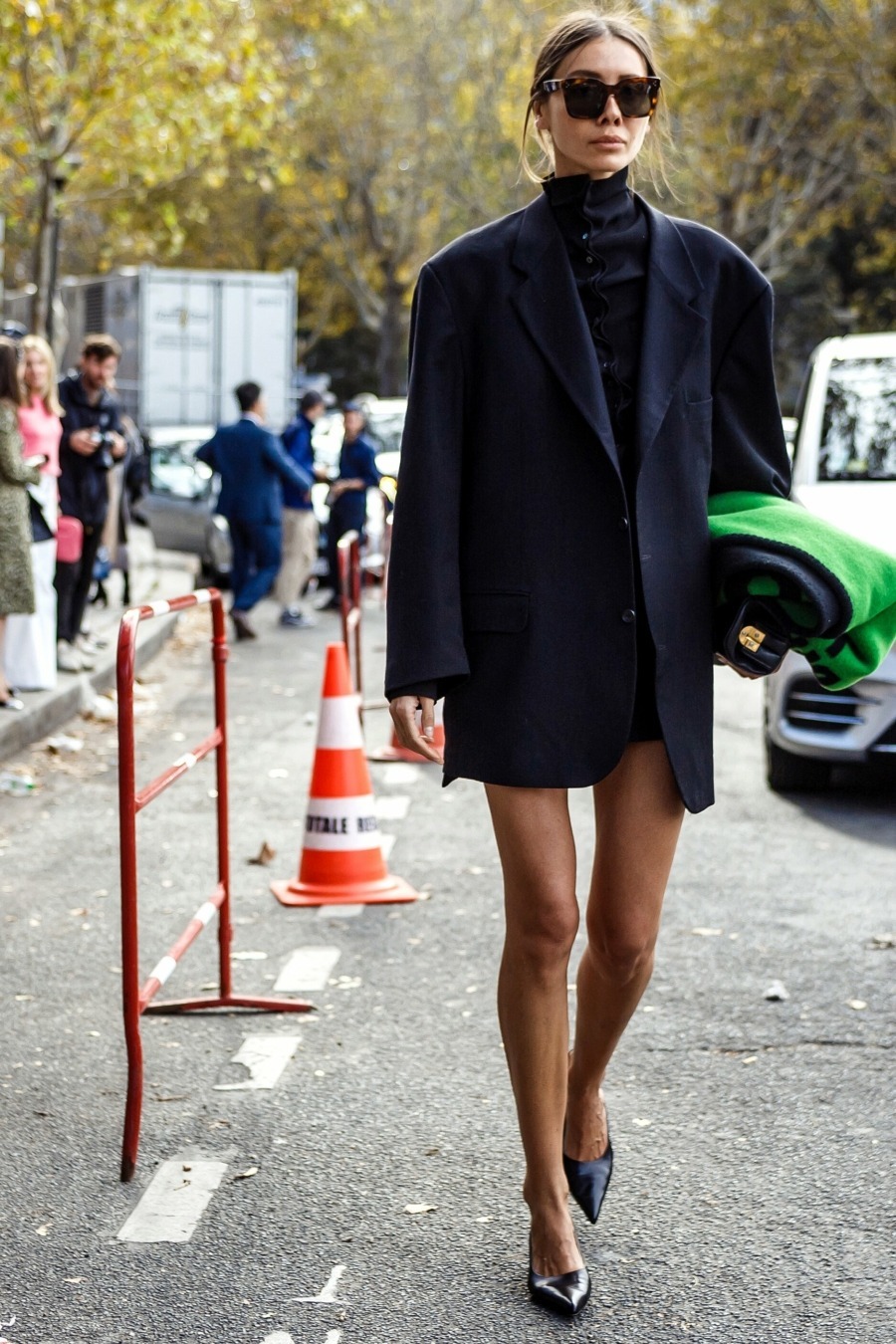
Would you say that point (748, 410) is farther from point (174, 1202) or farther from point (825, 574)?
point (174, 1202)

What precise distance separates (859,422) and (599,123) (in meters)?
6.02

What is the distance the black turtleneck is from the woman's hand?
538 mm

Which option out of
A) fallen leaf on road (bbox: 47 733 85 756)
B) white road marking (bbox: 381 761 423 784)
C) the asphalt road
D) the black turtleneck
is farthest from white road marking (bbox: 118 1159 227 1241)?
fallen leaf on road (bbox: 47 733 85 756)

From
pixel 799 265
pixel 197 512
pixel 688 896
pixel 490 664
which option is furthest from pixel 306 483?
pixel 799 265

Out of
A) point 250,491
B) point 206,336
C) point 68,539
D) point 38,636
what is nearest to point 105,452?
point 68,539

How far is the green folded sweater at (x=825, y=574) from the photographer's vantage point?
10.8 feet

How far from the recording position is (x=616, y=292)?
3.35 meters

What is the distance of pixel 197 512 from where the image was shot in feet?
65.8

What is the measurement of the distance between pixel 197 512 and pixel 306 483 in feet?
14.5

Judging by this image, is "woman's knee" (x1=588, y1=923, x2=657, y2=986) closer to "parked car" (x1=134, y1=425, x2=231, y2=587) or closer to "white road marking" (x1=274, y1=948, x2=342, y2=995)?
"white road marking" (x1=274, y1=948, x2=342, y2=995)

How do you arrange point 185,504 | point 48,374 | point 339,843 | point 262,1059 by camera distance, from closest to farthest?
1. point 262,1059
2. point 339,843
3. point 48,374
4. point 185,504

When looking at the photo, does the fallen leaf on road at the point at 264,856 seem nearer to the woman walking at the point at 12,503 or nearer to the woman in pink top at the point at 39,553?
the woman walking at the point at 12,503

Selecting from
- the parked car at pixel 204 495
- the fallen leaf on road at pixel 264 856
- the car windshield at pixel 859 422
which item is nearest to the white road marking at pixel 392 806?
the fallen leaf on road at pixel 264 856

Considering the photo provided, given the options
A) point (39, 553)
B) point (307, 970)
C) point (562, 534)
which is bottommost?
point (307, 970)
